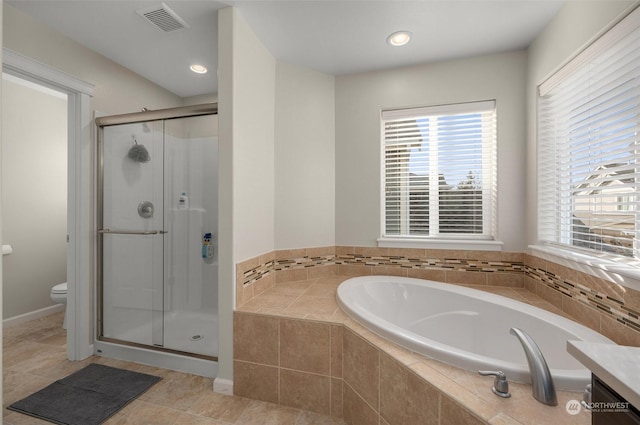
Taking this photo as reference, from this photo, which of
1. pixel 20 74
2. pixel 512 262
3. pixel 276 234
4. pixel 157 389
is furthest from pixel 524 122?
pixel 20 74

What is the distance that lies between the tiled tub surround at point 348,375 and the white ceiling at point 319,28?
6.21 feet

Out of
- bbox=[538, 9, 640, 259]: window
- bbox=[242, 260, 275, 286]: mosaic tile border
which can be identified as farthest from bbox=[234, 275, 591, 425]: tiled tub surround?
bbox=[538, 9, 640, 259]: window

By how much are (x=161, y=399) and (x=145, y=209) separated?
1336 millimetres

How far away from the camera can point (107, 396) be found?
172 cm

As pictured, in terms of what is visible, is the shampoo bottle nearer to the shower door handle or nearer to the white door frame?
the shower door handle

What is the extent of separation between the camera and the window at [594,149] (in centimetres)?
135

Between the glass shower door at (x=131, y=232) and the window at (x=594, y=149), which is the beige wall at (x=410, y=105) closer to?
the window at (x=594, y=149)

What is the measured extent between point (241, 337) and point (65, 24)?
2415 millimetres

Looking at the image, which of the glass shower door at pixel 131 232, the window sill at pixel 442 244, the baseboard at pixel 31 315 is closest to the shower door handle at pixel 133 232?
the glass shower door at pixel 131 232

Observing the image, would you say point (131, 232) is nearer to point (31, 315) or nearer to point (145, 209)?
point (145, 209)

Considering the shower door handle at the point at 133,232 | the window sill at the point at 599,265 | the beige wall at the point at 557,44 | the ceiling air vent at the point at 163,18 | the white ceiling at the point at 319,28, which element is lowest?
the window sill at the point at 599,265

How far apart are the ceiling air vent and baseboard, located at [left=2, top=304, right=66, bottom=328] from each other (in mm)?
3057

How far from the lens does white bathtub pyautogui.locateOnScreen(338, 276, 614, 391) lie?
3.71ft

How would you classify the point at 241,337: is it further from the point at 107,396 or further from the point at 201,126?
the point at 201,126
